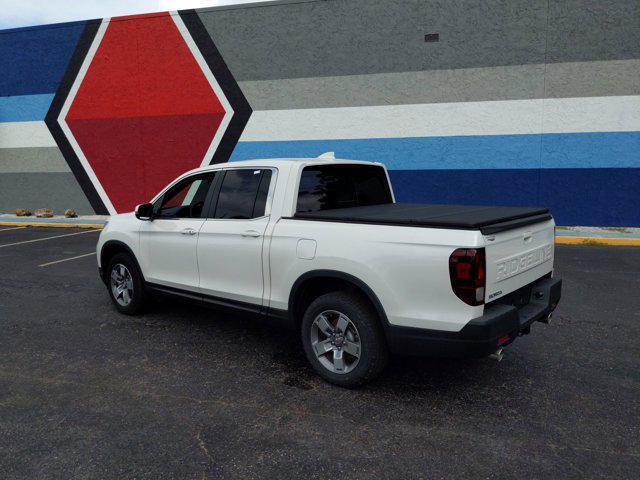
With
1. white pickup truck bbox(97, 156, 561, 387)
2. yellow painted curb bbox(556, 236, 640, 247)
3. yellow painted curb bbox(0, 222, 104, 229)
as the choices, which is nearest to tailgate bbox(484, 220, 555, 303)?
white pickup truck bbox(97, 156, 561, 387)

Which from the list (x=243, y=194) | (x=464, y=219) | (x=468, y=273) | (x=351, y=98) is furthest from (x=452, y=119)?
(x=468, y=273)

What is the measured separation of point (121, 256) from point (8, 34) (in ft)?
48.9

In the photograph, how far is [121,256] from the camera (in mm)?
5688

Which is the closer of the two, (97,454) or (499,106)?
(97,454)

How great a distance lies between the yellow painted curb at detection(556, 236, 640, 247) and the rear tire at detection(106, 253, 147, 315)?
9.39 metres

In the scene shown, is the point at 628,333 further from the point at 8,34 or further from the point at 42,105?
the point at 8,34

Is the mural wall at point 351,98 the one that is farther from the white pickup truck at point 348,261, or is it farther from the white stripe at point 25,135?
the white pickup truck at point 348,261

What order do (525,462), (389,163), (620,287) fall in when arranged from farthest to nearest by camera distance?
(389,163)
(620,287)
(525,462)

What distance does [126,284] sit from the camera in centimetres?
576

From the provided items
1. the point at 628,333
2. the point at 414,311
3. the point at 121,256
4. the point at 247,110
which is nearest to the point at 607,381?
the point at 628,333

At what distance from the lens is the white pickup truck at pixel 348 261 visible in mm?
3197

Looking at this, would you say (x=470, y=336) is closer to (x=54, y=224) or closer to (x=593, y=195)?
(x=593, y=195)

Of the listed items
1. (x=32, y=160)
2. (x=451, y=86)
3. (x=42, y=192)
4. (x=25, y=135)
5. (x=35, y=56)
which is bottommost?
(x=42, y=192)

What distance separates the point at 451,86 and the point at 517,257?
1025cm
